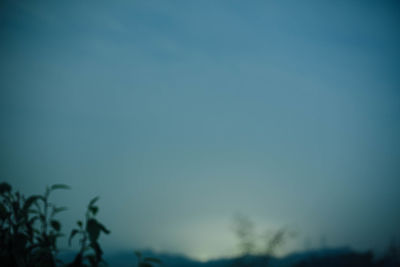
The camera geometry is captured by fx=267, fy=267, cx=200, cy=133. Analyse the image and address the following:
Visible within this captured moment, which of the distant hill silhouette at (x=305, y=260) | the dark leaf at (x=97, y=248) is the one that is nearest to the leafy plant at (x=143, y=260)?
the dark leaf at (x=97, y=248)

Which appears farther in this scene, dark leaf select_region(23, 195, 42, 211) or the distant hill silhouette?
the distant hill silhouette

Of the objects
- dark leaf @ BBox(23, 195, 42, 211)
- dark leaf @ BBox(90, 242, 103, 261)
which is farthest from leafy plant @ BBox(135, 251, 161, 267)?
Answer: dark leaf @ BBox(23, 195, 42, 211)

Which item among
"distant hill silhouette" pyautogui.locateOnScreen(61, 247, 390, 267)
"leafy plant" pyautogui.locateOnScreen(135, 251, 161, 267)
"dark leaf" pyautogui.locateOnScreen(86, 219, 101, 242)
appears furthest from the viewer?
"distant hill silhouette" pyautogui.locateOnScreen(61, 247, 390, 267)

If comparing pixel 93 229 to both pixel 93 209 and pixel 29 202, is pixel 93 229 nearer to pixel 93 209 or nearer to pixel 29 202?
pixel 93 209

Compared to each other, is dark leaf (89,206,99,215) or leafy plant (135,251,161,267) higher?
dark leaf (89,206,99,215)

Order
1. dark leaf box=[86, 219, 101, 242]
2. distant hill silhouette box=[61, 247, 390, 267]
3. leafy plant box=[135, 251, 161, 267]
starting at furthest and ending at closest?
distant hill silhouette box=[61, 247, 390, 267] < leafy plant box=[135, 251, 161, 267] < dark leaf box=[86, 219, 101, 242]

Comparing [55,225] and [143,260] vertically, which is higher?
[55,225]

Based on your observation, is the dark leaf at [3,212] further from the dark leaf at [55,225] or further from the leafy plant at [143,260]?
the leafy plant at [143,260]

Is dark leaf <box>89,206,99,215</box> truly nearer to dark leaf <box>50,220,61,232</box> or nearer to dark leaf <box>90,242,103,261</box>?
dark leaf <box>90,242,103,261</box>

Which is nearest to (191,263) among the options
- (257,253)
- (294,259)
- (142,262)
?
(257,253)

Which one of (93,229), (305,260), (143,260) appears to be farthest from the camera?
(305,260)

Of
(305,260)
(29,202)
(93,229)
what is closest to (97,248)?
(93,229)

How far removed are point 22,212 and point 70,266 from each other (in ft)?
0.93

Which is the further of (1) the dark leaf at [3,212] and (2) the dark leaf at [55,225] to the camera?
(2) the dark leaf at [55,225]
